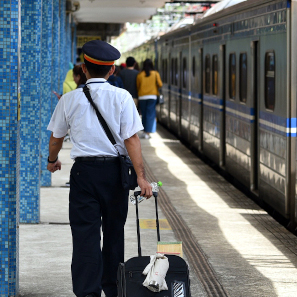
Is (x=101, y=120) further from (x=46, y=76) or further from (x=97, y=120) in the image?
(x=46, y=76)

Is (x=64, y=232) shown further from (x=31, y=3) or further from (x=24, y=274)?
(x=31, y=3)

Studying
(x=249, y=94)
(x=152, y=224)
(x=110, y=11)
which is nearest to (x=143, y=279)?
(x=152, y=224)

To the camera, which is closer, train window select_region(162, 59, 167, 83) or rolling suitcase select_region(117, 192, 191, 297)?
rolling suitcase select_region(117, 192, 191, 297)

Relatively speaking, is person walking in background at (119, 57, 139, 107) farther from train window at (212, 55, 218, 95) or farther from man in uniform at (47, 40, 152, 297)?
man in uniform at (47, 40, 152, 297)

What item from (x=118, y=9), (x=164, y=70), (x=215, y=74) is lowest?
(x=215, y=74)

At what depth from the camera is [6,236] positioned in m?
5.17

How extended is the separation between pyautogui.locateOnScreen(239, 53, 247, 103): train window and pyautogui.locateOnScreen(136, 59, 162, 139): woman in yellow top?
6.34m

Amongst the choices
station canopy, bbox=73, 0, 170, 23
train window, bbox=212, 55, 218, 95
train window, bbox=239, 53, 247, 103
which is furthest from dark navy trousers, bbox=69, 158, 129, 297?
station canopy, bbox=73, 0, 170, 23

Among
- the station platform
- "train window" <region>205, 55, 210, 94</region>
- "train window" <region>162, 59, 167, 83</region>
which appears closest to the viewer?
the station platform

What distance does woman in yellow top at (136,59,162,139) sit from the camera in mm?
16875

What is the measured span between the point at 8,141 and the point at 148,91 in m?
12.2

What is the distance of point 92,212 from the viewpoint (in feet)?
15.6

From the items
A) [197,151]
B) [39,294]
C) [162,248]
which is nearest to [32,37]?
[39,294]

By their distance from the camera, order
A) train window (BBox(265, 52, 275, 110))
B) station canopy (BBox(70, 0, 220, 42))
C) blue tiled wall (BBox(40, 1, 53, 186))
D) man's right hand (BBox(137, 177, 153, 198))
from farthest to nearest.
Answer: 1. station canopy (BBox(70, 0, 220, 42))
2. blue tiled wall (BBox(40, 1, 53, 186))
3. train window (BBox(265, 52, 275, 110))
4. man's right hand (BBox(137, 177, 153, 198))
